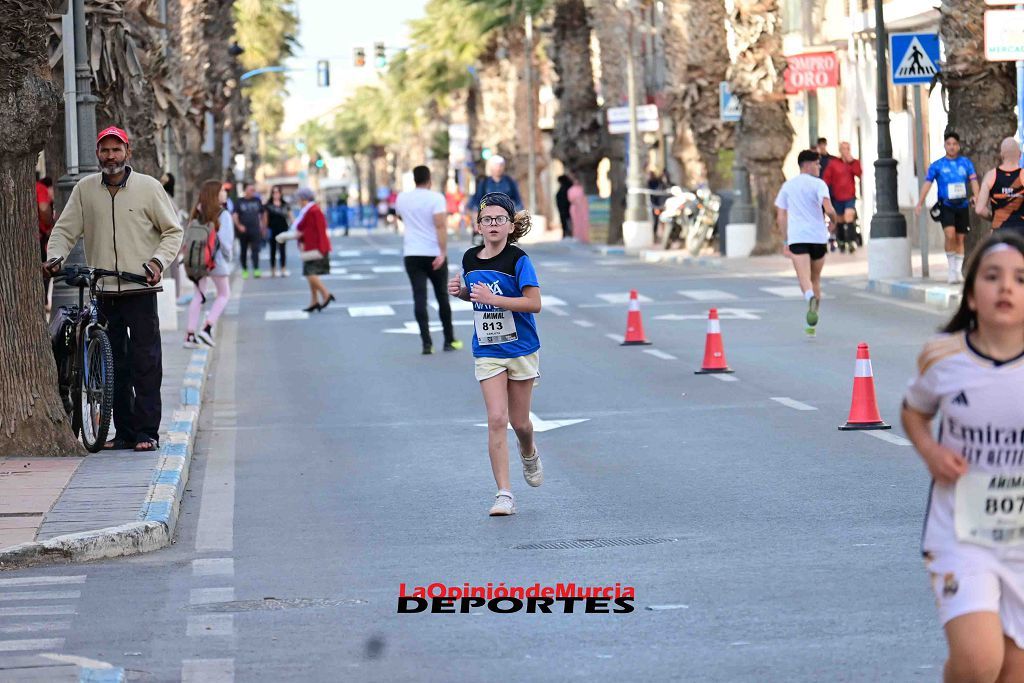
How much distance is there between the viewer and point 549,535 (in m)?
9.50

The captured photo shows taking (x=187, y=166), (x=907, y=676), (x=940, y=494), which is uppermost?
(x=187, y=166)

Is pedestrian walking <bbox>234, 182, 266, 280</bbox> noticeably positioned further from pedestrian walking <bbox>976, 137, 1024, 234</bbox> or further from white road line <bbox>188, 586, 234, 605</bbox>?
white road line <bbox>188, 586, 234, 605</bbox>

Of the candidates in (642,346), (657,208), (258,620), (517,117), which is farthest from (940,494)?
(517,117)

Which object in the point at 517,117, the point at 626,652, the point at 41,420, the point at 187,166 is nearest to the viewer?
the point at 626,652

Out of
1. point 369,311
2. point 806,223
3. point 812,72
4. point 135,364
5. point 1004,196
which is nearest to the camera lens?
point 135,364

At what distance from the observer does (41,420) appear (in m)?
12.0

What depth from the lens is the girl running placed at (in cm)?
1015

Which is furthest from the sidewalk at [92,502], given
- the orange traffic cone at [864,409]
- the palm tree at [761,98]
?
the palm tree at [761,98]

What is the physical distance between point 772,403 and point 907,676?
28.4ft

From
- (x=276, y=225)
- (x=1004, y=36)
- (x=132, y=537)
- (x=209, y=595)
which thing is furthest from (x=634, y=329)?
(x=276, y=225)

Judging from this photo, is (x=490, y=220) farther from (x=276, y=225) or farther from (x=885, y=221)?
(x=276, y=225)

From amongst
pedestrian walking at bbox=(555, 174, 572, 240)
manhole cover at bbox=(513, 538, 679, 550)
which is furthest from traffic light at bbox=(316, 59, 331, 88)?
manhole cover at bbox=(513, 538, 679, 550)

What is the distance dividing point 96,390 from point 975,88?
53.2ft

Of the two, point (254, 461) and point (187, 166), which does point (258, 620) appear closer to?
point (254, 461)
